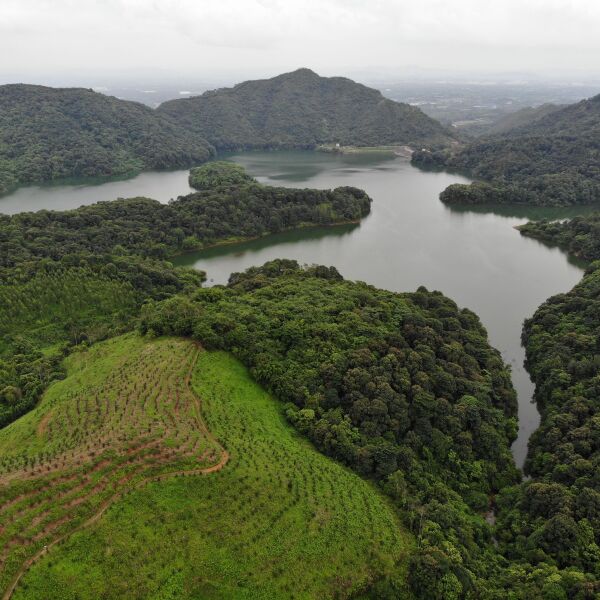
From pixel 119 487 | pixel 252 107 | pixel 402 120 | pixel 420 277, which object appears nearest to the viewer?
pixel 119 487

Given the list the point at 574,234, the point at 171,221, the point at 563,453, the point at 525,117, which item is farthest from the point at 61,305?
the point at 525,117

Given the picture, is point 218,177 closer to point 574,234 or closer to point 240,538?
point 574,234

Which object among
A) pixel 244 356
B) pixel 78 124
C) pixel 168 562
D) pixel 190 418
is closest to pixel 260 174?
pixel 78 124

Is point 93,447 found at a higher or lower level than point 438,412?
higher

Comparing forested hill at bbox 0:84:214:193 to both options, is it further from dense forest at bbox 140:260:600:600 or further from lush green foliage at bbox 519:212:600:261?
lush green foliage at bbox 519:212:600:261

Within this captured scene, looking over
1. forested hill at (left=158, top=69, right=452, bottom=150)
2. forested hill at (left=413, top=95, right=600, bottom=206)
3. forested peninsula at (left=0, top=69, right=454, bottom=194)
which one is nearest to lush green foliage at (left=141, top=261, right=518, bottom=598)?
forested hill at (left=413, top=95, right=600, bottom=206)

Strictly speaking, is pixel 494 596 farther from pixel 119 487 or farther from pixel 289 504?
pixel 119 487
